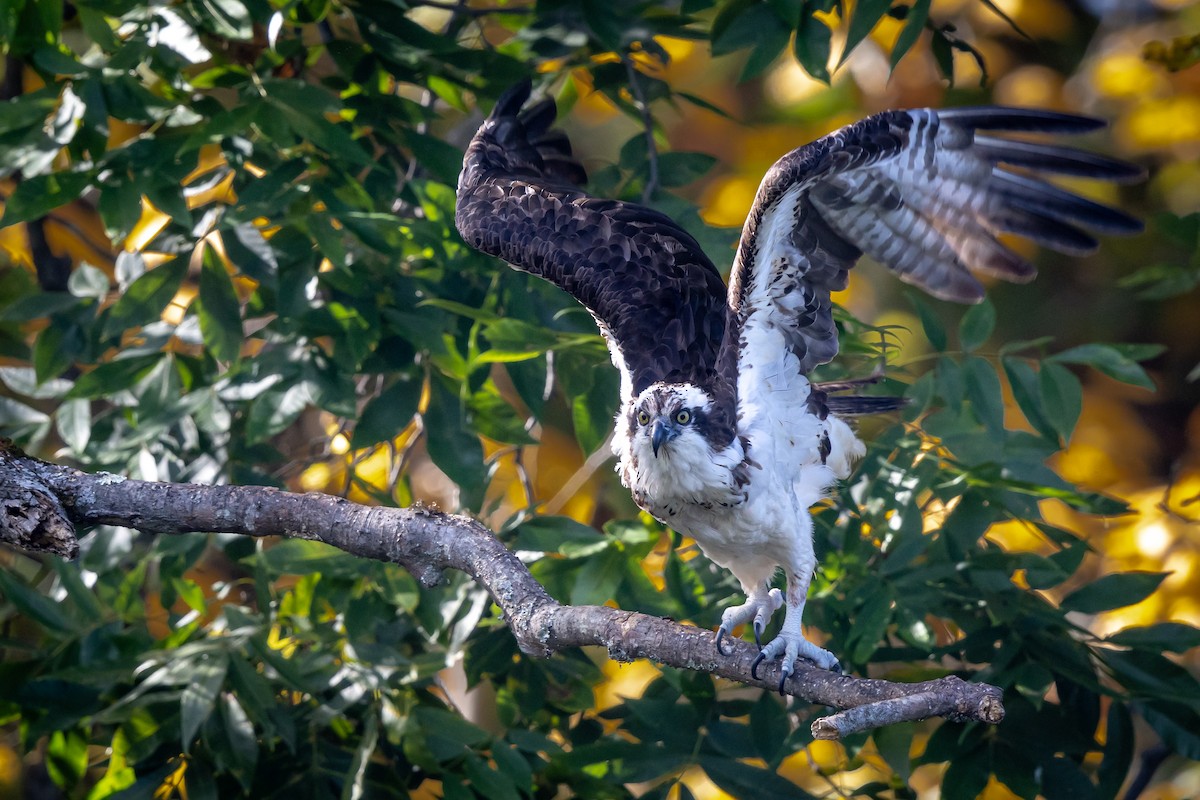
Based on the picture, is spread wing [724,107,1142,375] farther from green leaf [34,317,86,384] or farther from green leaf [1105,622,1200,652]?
green leaf [34,317,86,384]

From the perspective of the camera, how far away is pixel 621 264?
400 centimetres

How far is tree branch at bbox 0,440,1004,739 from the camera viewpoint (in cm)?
267

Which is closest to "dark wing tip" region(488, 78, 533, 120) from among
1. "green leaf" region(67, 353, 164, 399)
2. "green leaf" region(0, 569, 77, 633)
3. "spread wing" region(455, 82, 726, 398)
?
"spread wing" region(455, 82, 726, 398)

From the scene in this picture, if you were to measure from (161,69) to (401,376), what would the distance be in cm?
131

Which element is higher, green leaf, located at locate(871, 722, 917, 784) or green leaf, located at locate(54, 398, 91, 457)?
green leaf, located at locate(54, 398, 91, 457)

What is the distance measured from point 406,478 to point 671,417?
56.6 inches

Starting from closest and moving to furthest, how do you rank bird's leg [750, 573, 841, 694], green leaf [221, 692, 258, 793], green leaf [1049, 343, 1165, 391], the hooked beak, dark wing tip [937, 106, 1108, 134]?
bird's leg [750, 573, 841, 694]
the hooked beak
dark wing tip [937, 106, 1108, 134]
green leaf [221, 692, 258, 793]
green leaf [1049, 343, 1165, 391]

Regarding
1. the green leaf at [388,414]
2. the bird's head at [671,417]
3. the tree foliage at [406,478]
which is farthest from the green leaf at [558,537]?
the green leaf at [388,414]

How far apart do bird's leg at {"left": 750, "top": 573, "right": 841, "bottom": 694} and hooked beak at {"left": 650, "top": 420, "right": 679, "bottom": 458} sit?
1.95 ft

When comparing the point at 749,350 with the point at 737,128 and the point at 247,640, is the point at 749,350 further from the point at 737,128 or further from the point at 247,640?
the point at 737,128

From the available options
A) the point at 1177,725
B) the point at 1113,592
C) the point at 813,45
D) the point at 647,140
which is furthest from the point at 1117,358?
the point at 647,140

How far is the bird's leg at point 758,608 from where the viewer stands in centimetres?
367

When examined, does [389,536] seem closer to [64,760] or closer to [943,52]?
[64,760]

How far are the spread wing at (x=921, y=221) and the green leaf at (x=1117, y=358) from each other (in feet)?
1.16
